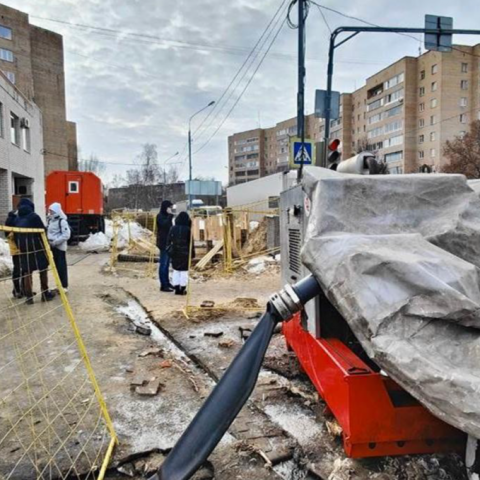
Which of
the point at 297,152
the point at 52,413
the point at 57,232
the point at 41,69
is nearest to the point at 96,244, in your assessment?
the point at 57,232

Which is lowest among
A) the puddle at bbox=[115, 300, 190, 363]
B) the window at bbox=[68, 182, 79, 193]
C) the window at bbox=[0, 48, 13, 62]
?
the puddle at bbox=[115, 300, 190, 363]

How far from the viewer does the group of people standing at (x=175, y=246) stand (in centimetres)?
832

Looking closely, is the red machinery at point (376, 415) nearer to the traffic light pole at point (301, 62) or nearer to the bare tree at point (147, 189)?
the traffic light pole at point (301, 62)

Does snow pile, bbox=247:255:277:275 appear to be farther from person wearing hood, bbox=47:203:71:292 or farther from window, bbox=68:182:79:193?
window, bbox=68:182:79:193

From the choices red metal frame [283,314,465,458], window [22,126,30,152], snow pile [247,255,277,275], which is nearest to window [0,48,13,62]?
window [22,126,30,152]

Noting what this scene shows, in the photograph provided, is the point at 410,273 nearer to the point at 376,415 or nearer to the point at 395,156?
the point at 376,415

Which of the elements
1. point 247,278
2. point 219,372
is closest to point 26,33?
point 247,278

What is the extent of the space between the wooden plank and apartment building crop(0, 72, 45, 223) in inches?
306

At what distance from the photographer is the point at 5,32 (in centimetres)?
4469

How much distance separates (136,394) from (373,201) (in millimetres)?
2824

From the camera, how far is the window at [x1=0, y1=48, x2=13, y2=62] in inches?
1743

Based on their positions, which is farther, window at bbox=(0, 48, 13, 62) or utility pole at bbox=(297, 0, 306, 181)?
window at bbox=(0, 48, 13, 62)

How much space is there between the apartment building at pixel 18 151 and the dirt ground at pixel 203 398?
1165cm

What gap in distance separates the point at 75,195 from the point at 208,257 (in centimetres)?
996
